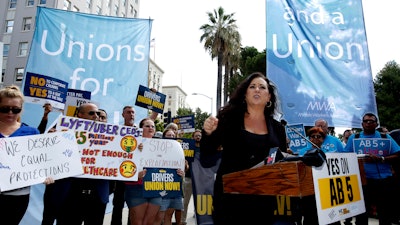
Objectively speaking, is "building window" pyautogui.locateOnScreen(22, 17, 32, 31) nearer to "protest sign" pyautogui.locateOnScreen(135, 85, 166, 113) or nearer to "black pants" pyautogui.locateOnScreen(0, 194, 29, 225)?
"protest sign" pyautogui.locateOnScreen(135, 85, 166, 113)

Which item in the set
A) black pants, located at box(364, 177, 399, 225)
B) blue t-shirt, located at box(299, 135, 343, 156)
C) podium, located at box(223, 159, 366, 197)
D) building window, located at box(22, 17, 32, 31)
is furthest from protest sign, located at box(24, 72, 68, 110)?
building window, located at box(22, 17, 32, 31)

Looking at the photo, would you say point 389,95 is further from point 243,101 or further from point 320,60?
point 243,101

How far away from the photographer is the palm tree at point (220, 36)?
26.4 m

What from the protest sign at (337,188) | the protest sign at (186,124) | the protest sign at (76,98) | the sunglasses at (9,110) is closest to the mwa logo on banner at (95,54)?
the protest sign at (76,98)

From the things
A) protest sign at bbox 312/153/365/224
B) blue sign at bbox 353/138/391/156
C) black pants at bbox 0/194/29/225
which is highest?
blue sign at bbox 353/138/391/156

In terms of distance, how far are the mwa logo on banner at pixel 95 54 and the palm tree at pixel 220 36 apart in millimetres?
17953

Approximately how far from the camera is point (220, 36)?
26.6m

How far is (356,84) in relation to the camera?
21.2ft

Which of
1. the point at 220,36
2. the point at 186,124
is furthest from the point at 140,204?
the point at 220,36

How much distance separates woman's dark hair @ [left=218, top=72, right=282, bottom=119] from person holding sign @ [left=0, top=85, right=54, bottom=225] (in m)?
1.99

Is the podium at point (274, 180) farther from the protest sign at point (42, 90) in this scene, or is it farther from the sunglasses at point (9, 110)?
the protest sign at point (42, 90)

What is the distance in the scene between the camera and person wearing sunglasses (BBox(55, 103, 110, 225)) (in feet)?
11.6

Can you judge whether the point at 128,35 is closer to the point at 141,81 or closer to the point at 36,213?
the point at 141,81

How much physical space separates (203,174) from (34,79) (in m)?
3.49
